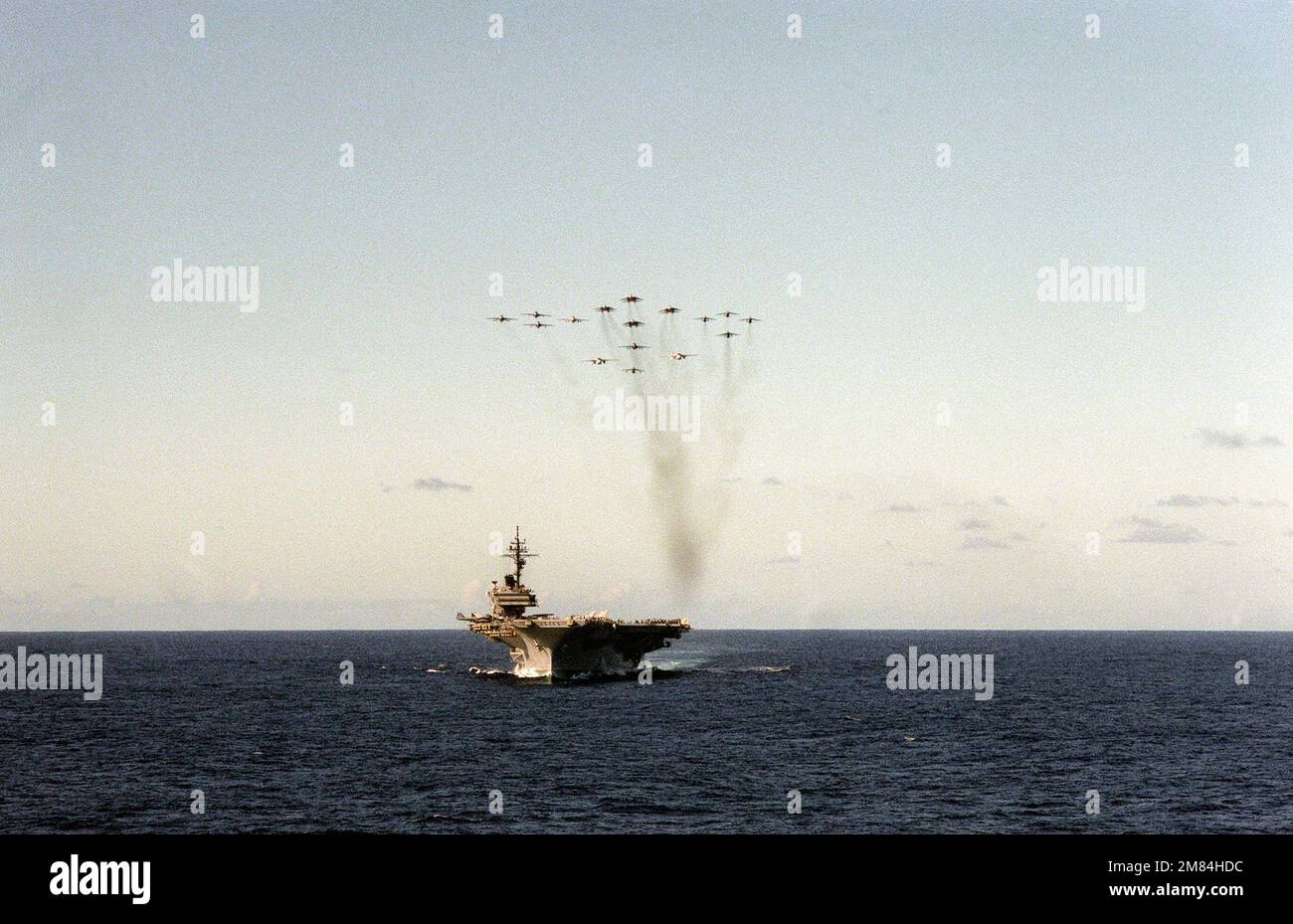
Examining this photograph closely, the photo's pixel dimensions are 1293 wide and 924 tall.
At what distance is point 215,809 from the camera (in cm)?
5916

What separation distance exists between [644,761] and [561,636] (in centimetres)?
4455

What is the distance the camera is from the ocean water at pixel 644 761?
188ft

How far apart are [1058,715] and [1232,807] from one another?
48295 mm

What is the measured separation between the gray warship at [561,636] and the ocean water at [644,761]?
3.27 meters

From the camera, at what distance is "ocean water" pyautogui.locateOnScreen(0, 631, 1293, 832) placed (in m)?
57.3

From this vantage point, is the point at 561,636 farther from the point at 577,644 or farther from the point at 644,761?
the point at 644,761

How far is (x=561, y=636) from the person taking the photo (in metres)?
117

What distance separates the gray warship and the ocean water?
327 cm
